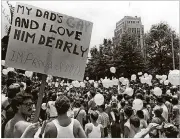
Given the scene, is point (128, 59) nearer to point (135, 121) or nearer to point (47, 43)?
point (135, 121)

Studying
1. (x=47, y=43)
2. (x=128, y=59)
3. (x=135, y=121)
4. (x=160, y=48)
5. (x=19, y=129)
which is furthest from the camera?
(x=160, y=48)

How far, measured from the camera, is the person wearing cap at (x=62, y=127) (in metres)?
3.20

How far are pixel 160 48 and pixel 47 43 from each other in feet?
149

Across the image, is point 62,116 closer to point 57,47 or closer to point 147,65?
point 57,47

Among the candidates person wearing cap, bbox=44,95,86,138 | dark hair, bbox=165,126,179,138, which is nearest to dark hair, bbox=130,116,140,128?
dark hair, bbox=165,126,179,138

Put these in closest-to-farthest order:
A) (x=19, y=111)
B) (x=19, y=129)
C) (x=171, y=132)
Result: (x=19, y=129) → (x=19, y=111) → (x=171, y=132)

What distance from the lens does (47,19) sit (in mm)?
3887

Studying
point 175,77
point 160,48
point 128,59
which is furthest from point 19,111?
point 160,48

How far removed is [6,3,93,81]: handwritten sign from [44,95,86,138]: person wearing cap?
0.62 m

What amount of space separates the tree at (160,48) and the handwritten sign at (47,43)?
4245 cm

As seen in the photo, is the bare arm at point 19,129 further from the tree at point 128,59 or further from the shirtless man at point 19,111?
the tree at point 128,59

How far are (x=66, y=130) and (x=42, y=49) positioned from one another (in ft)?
3.75

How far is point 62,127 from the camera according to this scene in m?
3.22

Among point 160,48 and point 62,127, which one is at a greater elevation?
point 160,48
